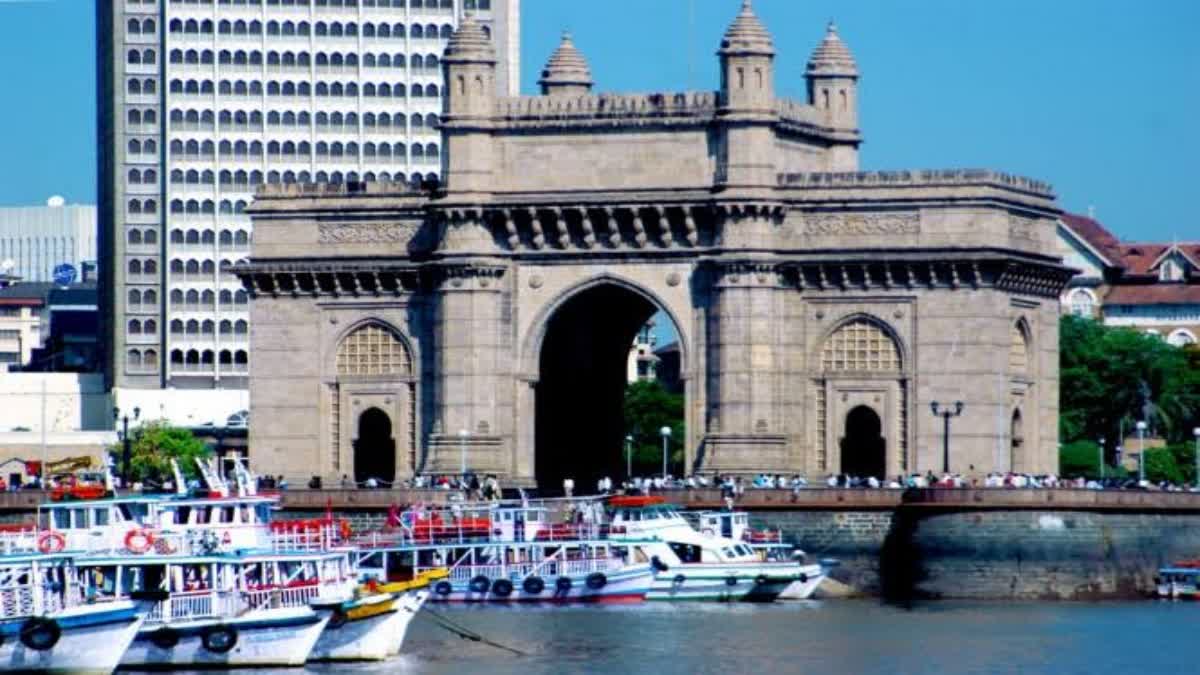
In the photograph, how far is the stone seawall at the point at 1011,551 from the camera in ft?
431

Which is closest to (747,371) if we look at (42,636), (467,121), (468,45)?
(467,121)

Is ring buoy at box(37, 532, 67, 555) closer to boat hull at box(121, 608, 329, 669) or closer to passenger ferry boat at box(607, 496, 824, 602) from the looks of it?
boat hull at box(121, 608, 329, 669)

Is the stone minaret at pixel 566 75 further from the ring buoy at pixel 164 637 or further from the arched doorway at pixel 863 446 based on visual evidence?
the ring buoy at pixel 164 637

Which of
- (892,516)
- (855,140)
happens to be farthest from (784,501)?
(855,140)

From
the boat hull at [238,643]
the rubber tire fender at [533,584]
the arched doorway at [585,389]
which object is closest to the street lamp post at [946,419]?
the arched doorway at [585,389]

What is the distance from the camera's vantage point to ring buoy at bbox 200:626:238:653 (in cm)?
10462

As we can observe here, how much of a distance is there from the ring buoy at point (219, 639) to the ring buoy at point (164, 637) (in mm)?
753

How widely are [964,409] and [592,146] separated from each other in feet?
53.6

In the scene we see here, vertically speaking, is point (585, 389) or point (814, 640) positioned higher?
point (585, 389)

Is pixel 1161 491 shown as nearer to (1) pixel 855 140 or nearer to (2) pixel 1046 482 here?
(2) pixel 1046 482

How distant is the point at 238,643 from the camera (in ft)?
344

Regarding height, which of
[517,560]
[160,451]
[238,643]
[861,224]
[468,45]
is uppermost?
[468,45]

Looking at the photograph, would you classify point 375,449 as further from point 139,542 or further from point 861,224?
point 139,542

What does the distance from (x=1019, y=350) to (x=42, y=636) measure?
182 ft
